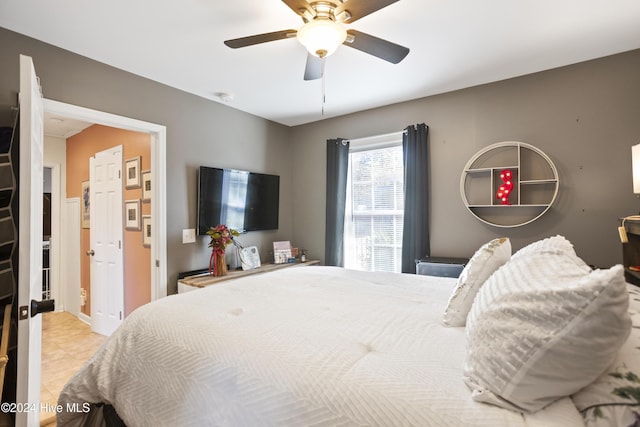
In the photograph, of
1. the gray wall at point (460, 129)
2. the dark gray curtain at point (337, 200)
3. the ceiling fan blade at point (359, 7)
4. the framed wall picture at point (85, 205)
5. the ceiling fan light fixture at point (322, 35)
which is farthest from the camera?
the framed wall picture at point (85, 205)

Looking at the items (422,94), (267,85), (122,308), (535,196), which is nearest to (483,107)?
(422,94)

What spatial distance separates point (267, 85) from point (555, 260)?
106 inches

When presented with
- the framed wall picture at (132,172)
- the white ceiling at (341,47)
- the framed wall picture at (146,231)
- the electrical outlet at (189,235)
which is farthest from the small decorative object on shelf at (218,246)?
the white ceiling at (341,47)

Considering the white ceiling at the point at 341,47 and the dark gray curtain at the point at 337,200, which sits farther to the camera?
→ the dark gray curtain at the point at 337,200

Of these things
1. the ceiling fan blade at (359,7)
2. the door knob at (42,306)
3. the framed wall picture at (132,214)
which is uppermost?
the ceiling fan blade at (359,7)

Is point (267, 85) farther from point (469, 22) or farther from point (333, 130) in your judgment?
point (469, 22)

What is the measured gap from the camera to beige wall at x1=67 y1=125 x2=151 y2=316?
3.15 metres

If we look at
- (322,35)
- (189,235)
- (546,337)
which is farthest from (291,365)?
(189,235)

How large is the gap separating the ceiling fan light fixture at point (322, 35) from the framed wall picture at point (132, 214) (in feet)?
8.53

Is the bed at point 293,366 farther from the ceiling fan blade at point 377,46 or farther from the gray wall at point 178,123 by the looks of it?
the gray wall at point 178,123

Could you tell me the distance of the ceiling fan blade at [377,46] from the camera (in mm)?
1693

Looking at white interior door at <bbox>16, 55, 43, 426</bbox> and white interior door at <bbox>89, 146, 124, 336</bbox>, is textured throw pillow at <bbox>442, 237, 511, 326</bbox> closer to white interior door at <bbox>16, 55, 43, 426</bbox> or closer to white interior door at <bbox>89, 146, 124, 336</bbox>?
white interior door at <bbox>16, 55, 43, 426</bbox>

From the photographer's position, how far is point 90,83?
236 centimetres

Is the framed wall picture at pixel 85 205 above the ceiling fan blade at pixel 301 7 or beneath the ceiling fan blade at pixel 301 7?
beneath
